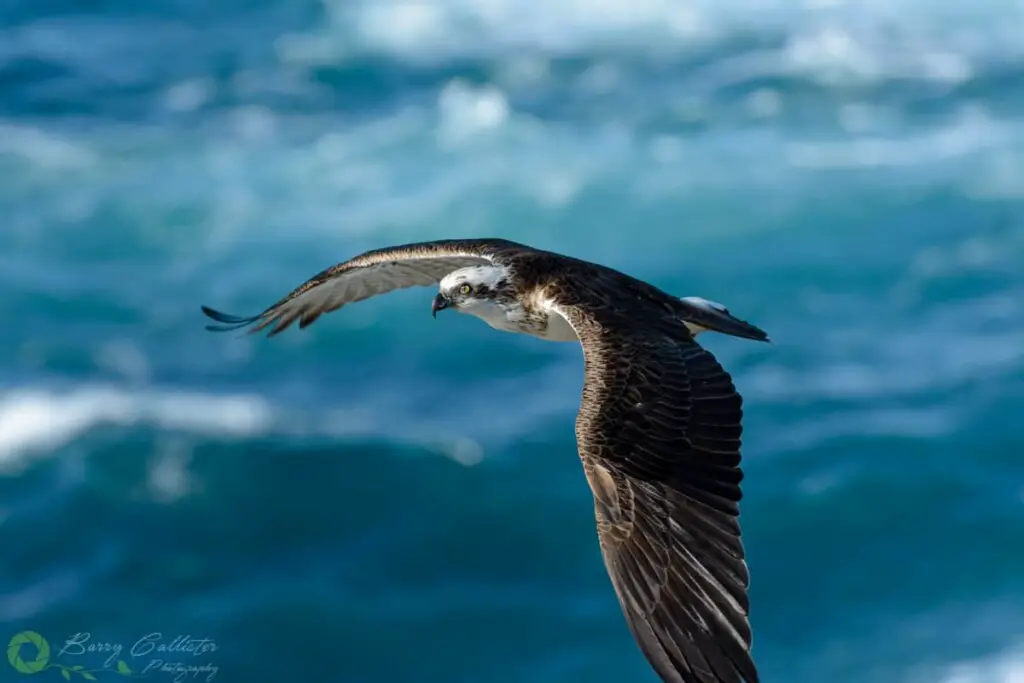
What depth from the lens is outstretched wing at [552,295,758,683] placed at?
8.06 metres

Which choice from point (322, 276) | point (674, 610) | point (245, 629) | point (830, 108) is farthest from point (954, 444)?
point (674, 610)

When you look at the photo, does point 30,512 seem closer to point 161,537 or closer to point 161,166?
point 161,537

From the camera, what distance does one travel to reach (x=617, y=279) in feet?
35.9

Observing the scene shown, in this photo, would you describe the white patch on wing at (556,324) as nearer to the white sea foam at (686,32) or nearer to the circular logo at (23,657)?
the circular logo at (23,657)

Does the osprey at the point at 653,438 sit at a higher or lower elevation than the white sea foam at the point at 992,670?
lower

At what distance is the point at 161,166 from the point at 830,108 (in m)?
14.7

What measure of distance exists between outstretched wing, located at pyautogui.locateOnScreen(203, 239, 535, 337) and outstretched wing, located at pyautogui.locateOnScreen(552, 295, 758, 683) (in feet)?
6.25

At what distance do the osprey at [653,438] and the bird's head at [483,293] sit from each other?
0.01 m

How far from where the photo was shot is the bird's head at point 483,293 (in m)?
10.9

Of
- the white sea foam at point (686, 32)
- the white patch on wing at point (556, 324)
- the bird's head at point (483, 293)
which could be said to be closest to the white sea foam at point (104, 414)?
the white sea foam at point (686, 32)

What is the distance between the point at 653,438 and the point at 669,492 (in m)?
0.43

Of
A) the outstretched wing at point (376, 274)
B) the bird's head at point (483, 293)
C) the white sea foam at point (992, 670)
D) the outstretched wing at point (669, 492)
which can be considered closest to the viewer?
the outstretched wing at point (669, 492)

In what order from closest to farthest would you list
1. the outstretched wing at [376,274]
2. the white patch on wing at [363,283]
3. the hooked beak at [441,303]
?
the hooked beak at [441,303], the outstretched wing at [376,274], the white patch on wing at [363,283]

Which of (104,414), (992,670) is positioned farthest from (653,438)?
(104,414)
